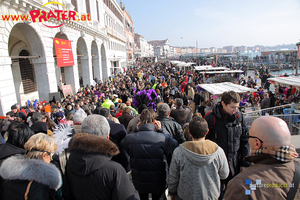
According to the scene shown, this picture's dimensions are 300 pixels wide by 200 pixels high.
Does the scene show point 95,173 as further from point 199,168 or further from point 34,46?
point 34,46

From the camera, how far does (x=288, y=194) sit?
1.24 m

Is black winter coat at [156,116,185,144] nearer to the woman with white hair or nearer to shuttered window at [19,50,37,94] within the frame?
the woman with white hair

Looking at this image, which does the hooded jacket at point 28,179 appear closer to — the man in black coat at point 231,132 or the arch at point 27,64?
the man in black coat at point 231,132

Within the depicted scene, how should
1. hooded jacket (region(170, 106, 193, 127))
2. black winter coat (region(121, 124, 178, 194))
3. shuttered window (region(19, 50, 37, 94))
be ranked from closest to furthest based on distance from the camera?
black winter coat (region(121, 124, 178, 194)), hooded jacket (region(170, 106, 193, 127)), shuttered window (region(19, 50, 37, 94))

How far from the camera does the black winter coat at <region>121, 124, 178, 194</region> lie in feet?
8.19

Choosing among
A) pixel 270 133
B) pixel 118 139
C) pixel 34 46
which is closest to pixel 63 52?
pixel 34 46

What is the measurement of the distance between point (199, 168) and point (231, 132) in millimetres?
1017

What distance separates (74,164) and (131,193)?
609 millimetres

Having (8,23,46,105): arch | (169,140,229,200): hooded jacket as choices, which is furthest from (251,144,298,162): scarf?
(8,23,46,105): arch

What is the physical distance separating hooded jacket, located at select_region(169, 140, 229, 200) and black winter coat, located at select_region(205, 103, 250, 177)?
709 mm

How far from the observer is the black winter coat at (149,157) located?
8.19 ft

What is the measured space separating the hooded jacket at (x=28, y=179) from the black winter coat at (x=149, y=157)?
107 cm

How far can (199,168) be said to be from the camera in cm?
208

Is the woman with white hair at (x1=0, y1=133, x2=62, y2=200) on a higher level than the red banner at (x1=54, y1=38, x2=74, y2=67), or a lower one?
lower
